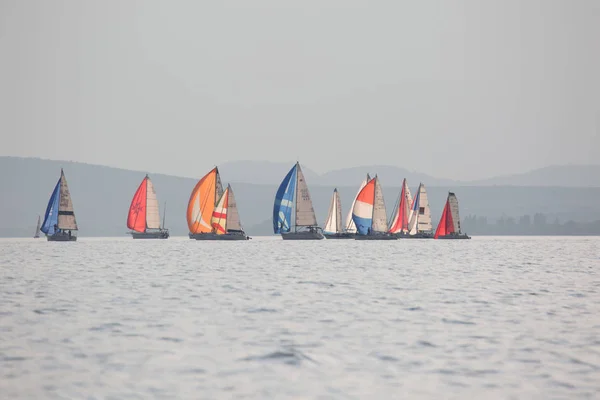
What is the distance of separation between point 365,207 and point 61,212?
46.3 meters

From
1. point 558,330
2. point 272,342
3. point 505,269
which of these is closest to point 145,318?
point 272,342

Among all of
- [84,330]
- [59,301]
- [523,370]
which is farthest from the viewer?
[59,301]

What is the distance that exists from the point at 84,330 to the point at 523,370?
12388 mm

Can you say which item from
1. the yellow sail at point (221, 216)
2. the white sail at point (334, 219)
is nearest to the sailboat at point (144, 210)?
the yellow sail at point (221, 216)

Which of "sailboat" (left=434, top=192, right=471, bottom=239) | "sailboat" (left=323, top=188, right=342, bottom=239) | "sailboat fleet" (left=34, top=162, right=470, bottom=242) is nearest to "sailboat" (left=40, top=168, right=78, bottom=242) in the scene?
"sailboat fleet" (left=34, top=162, right=470, bottom=242)

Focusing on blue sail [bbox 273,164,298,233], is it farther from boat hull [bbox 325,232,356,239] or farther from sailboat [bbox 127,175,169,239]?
sailboat [bbox 127,175,169,239]

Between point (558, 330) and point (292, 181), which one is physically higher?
point (292, 181)

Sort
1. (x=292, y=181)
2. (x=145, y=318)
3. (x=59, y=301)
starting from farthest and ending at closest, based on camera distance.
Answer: (x=292, y=181), (x=59, y=301), (x=145, y=318)

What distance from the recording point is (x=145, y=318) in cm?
2892

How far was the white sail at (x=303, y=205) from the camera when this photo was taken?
5325 inches

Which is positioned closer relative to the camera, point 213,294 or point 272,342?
point 272,342

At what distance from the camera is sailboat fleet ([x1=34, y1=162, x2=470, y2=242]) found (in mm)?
134750

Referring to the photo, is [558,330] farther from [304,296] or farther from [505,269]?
[505,269]

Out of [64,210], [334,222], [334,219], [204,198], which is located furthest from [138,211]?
[334,222]
